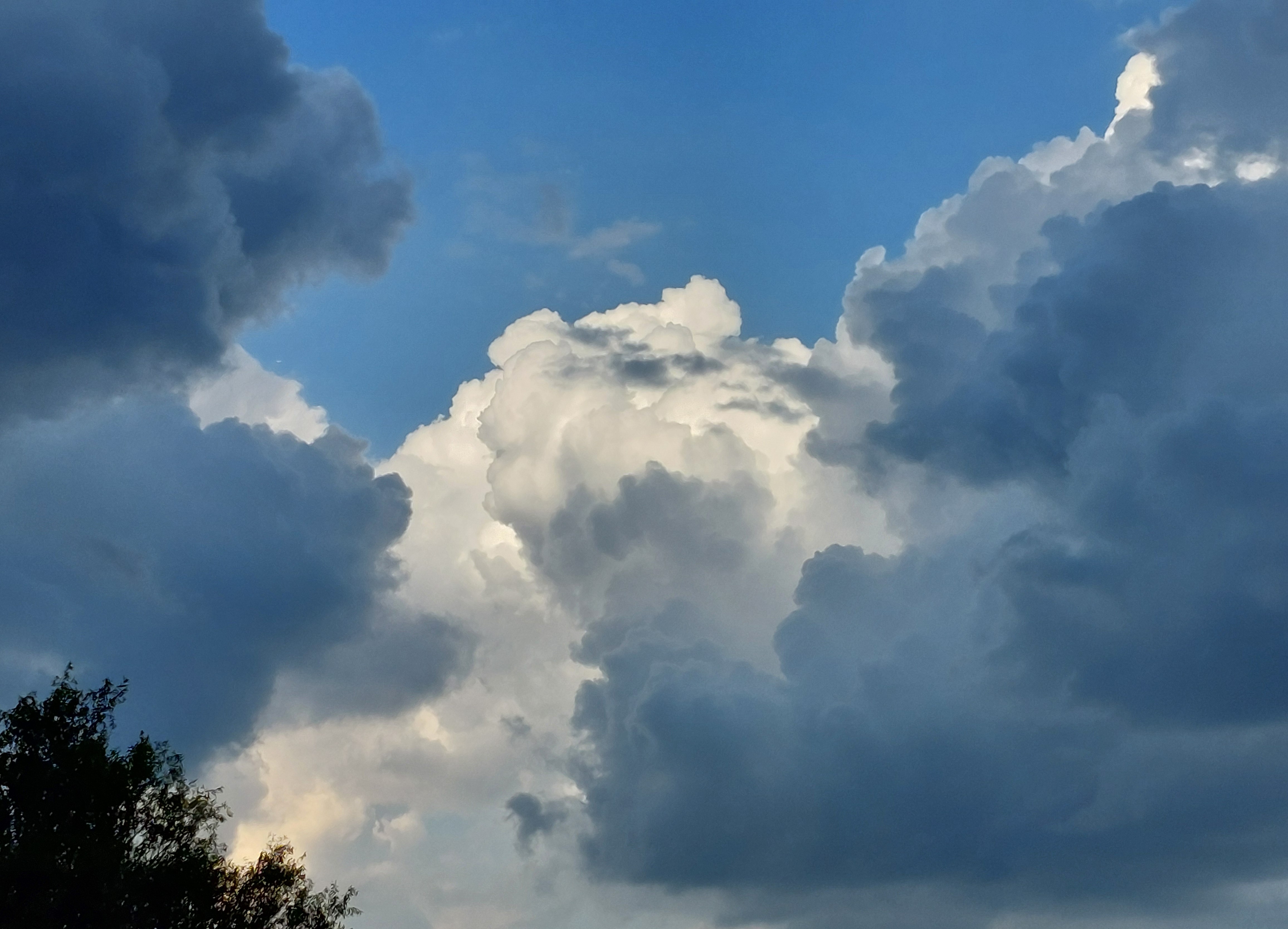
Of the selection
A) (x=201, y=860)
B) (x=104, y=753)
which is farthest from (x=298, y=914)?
(x=104, y=753)

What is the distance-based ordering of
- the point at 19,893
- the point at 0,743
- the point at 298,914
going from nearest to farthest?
the point at 19,893 → the point at 0,743 → the point at 298,914

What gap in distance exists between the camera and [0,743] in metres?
95.3

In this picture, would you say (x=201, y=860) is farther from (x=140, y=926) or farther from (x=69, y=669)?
(x=69, y=669)

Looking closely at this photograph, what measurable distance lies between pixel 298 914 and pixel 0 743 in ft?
93.0

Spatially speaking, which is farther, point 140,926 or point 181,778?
point 181,778

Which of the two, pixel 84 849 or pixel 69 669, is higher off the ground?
pixel 69 669

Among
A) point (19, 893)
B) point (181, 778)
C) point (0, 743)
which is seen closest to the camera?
point (19, 893)

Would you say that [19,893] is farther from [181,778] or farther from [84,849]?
[181,778]

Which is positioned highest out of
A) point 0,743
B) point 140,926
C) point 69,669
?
point 69,669

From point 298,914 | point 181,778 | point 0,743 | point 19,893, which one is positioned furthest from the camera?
point 298,914

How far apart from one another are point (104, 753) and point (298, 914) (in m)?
23.5

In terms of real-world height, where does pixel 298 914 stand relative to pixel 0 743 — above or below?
below

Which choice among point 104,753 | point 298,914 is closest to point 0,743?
point 104,753

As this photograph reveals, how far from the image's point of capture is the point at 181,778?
335 ft
